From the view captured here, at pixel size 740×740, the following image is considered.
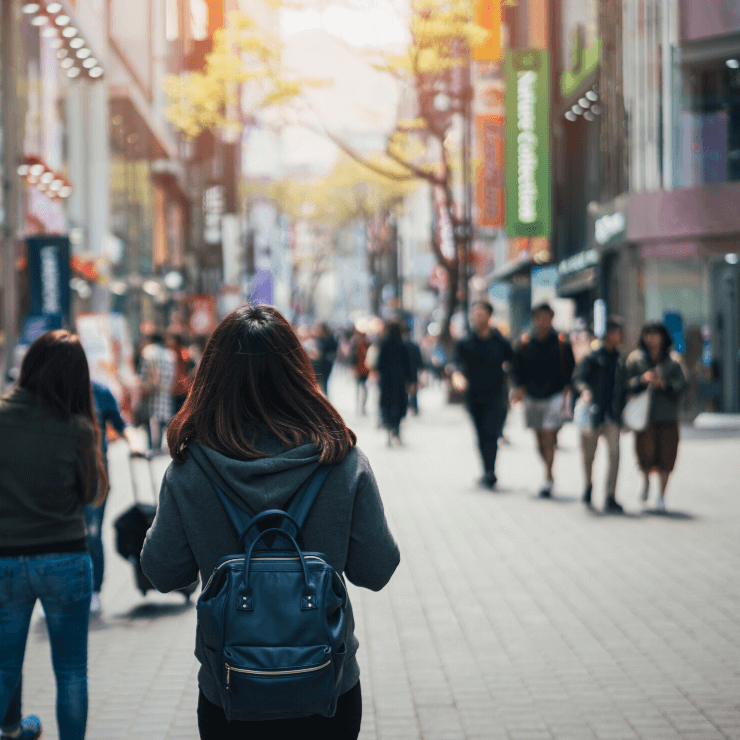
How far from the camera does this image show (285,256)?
132 meters

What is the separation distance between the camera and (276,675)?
230 centimetres

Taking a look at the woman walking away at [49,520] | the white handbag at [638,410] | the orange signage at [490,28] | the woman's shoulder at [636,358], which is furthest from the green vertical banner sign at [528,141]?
the woman walking away at [49,520]

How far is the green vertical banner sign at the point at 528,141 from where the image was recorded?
2452 cm

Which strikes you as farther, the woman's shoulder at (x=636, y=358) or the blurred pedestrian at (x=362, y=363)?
the blurred pedestrian at (x=362, y=363)

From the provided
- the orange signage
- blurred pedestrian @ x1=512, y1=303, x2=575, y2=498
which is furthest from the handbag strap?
the orange signage

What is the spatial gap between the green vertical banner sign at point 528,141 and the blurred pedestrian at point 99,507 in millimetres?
19327

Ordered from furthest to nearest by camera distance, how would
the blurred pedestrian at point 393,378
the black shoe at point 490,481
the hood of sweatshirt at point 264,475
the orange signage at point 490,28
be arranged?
the orange signage at point 490,28
the blurred pedestrian at point 393,378
the black shoe at point 490,481
the hood of sweatshirt at point 264,475

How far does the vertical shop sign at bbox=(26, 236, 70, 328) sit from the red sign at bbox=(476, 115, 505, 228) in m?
17.7

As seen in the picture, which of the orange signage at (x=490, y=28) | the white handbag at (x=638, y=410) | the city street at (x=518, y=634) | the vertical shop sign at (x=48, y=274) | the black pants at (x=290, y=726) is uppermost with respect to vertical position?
the orange signage at (x=490, y=28)

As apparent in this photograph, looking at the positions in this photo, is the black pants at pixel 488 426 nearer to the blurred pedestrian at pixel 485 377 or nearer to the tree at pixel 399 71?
the blurred pedestrian at pixel 485 377

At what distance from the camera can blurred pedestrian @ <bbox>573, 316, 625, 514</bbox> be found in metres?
10.2

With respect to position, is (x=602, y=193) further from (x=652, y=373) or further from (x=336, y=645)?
(x=336, y=645)

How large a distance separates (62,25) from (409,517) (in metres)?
12.8

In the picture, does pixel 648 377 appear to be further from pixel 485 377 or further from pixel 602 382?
pixel 485 377
